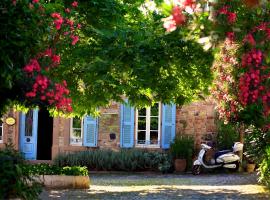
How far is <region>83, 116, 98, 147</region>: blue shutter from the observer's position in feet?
64.1

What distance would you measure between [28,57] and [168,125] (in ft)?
43.2

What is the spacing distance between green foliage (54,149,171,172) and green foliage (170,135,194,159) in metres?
0.30

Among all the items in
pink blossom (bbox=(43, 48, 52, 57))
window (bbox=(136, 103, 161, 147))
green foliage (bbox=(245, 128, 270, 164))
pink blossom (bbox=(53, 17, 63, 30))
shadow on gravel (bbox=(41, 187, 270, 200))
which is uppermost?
pink blossom (bbox=(53, 17, 63, 30))

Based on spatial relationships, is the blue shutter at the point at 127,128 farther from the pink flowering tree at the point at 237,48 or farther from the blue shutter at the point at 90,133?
the pink flowering tree at the point at 237,48

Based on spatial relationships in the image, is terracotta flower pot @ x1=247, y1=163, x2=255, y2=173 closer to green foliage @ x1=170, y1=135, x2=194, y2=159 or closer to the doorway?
green foliage @ x1=170, y1=135, x2=194, y2=159

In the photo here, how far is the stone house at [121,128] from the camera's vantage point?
1947 centimetres

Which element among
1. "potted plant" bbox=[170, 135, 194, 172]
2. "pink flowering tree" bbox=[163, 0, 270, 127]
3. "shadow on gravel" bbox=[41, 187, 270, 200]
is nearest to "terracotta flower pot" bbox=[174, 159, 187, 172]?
"potted plant" bbox=[170, 135, 194, 172]

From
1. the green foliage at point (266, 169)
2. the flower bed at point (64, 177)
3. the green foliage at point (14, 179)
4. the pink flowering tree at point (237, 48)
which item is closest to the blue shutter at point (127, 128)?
the flower bed at point (64, 177)

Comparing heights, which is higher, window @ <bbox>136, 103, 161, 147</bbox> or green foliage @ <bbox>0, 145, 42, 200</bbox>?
window @ <bbox>136, 103, 161, 147</bbox>

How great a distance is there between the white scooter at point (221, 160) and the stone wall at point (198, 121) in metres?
1.25

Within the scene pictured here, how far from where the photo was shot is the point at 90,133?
19.6 meters

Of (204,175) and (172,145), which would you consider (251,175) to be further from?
(172,145)

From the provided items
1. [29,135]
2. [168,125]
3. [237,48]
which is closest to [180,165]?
[168,125]

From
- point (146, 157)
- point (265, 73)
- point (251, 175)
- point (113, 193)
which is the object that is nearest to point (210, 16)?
point (265, 73)
